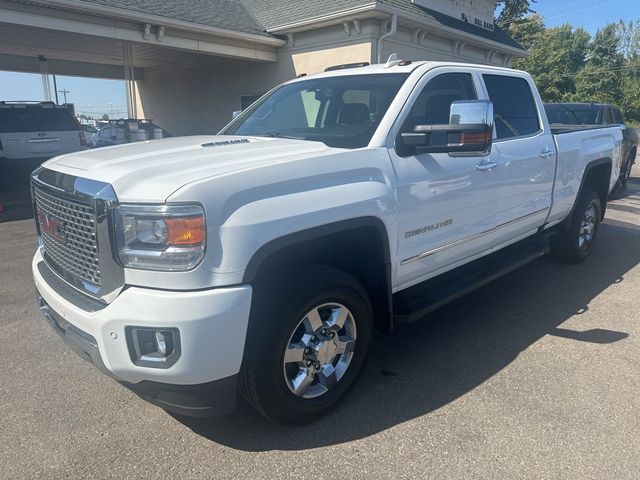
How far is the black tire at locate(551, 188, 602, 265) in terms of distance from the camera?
570 cm

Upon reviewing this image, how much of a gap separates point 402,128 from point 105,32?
374 inches

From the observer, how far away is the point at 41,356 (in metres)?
3.68

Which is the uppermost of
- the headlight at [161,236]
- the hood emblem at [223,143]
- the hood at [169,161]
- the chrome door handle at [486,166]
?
the hood emblem at [223,143]

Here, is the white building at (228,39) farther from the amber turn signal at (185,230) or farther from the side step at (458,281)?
the amber turn signal at (185,230)

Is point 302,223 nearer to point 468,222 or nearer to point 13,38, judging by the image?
point 468,222

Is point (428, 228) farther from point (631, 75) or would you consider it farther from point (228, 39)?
point (631, 75)

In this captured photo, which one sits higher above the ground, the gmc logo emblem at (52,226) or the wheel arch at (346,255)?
the gmc logo emblem at (52,226)

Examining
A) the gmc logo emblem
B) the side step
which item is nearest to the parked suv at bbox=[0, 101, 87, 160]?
the gmc logo emblem

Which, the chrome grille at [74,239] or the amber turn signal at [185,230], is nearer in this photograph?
the amber turn signal at [185,230]

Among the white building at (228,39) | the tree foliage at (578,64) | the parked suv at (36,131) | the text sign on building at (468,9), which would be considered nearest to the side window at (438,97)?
the white building at (228,39)

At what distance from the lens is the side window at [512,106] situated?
14.1ft

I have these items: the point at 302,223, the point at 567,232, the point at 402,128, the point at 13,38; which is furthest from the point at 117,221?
the point at 13,38

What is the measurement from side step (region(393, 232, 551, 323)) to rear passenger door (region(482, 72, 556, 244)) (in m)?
0.16

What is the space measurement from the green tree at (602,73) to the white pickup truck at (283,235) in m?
48.4
